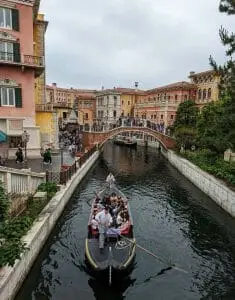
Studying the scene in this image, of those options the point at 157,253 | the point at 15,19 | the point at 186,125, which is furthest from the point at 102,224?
the point at 186,125

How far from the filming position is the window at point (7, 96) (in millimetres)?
27770

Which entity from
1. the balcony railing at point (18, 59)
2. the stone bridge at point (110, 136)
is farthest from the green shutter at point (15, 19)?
the stone bridge at point (110, 136)

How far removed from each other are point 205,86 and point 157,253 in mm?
48740

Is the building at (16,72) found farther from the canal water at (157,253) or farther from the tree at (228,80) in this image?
the tree at (228,80)

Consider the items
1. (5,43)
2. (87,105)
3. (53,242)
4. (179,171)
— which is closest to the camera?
(53,242)

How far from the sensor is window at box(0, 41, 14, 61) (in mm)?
27533

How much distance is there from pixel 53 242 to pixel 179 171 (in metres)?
23.4

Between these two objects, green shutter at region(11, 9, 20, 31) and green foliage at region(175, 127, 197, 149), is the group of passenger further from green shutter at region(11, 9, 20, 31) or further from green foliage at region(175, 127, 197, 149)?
green foliage at region(175, 127, 197, 149)

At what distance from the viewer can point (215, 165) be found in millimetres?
29250

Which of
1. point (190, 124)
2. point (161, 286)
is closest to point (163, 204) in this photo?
point (161, 286)

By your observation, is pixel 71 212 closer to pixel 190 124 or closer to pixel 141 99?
pixel 190 124

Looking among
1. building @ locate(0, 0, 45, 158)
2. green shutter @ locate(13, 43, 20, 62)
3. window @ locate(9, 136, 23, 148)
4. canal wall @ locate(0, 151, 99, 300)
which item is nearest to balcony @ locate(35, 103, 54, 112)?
building @ locate(0, 0, 45, 158)

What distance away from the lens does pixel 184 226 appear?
19.8 meters

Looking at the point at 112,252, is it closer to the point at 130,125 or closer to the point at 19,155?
the point at 19,155
